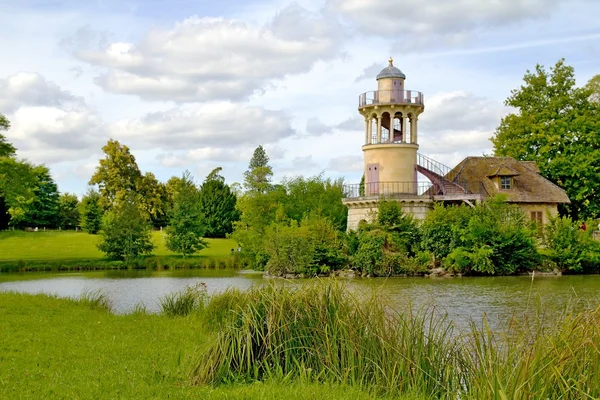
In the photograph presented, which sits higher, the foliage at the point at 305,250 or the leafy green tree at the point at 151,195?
the leafy green tree at the point at 151,195

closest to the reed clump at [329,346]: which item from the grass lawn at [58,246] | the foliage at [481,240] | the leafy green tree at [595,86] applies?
the foliage at [481,240]

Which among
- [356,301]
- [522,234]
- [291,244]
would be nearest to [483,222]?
[522,234]

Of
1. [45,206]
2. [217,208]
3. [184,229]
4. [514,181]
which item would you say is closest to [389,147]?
[514,181]

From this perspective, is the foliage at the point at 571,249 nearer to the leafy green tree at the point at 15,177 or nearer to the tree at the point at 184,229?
the tree at the point at 184,229

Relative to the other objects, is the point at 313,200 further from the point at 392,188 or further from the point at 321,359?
the point at 321,359

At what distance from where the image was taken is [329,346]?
7984mm

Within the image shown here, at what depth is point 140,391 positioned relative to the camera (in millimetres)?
7539

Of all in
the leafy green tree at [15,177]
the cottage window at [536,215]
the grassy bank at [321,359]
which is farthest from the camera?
the cottage window at [536,215]

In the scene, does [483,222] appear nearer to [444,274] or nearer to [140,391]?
[444,274]

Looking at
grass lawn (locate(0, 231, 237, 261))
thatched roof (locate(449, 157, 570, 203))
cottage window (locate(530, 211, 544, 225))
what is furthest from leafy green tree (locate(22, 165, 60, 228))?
cottage window (locate(530, 211, 544, 225))

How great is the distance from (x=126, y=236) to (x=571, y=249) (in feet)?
82.1

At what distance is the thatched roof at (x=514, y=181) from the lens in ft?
123

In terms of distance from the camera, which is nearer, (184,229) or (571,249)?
(571,249)

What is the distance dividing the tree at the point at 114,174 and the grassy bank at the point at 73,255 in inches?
158
